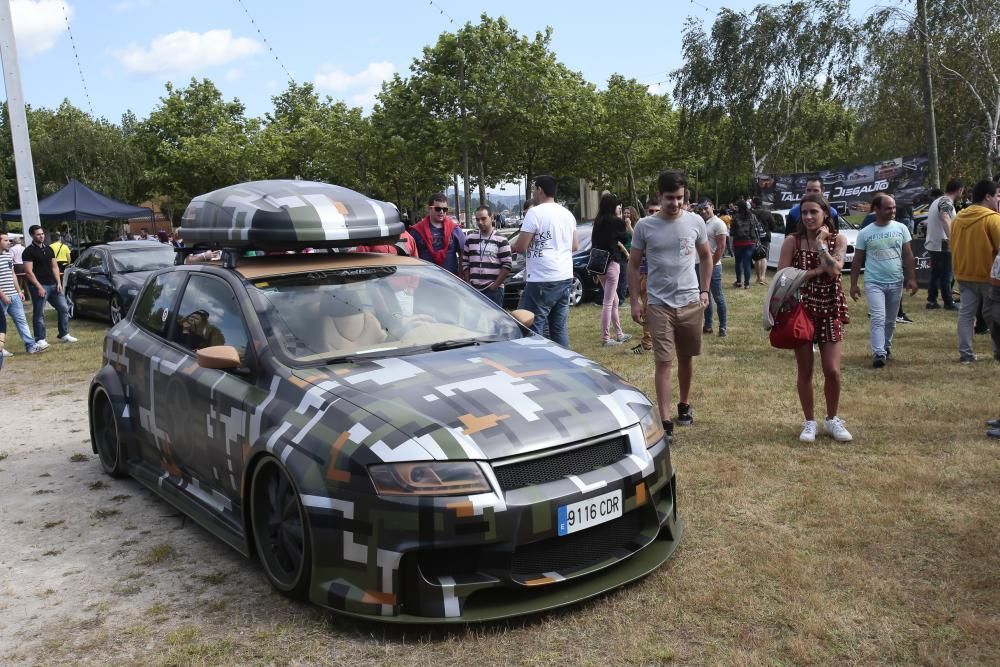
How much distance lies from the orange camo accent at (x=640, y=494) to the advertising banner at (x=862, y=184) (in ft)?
54.2

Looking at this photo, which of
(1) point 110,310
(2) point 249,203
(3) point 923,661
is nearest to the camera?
(3) point 923,661

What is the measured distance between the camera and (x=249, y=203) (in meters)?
4.85

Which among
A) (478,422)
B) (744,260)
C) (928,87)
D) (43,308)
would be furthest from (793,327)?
(928,87)

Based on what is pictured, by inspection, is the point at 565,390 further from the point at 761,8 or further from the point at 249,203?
the point at 761,8

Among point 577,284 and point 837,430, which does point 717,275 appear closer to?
point 577,284

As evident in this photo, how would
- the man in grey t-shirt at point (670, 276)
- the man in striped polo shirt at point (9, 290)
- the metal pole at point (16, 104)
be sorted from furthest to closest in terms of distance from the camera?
the metal pole at point (16, 104), the man in striped polo shirt at point (9, 290), the man in grey t-shirt at point (670, 276)

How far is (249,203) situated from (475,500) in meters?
2.42

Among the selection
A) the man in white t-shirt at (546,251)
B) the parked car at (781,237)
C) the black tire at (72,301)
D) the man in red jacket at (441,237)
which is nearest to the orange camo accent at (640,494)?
the man in white t-shirt at (546,251)

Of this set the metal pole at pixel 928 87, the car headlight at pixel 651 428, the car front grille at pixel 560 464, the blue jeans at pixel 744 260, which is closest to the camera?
the car front grille at pixel 560 464

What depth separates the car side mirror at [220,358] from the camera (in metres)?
4.10

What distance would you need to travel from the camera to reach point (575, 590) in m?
3.63

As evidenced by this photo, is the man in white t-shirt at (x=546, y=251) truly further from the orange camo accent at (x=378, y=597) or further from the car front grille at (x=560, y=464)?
the orange camo accent at (x=378, y=597)

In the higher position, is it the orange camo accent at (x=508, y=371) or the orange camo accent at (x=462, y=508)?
the orange camo accent at (x=508, y=371)

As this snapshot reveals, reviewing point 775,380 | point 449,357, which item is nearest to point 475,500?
point 449,357
